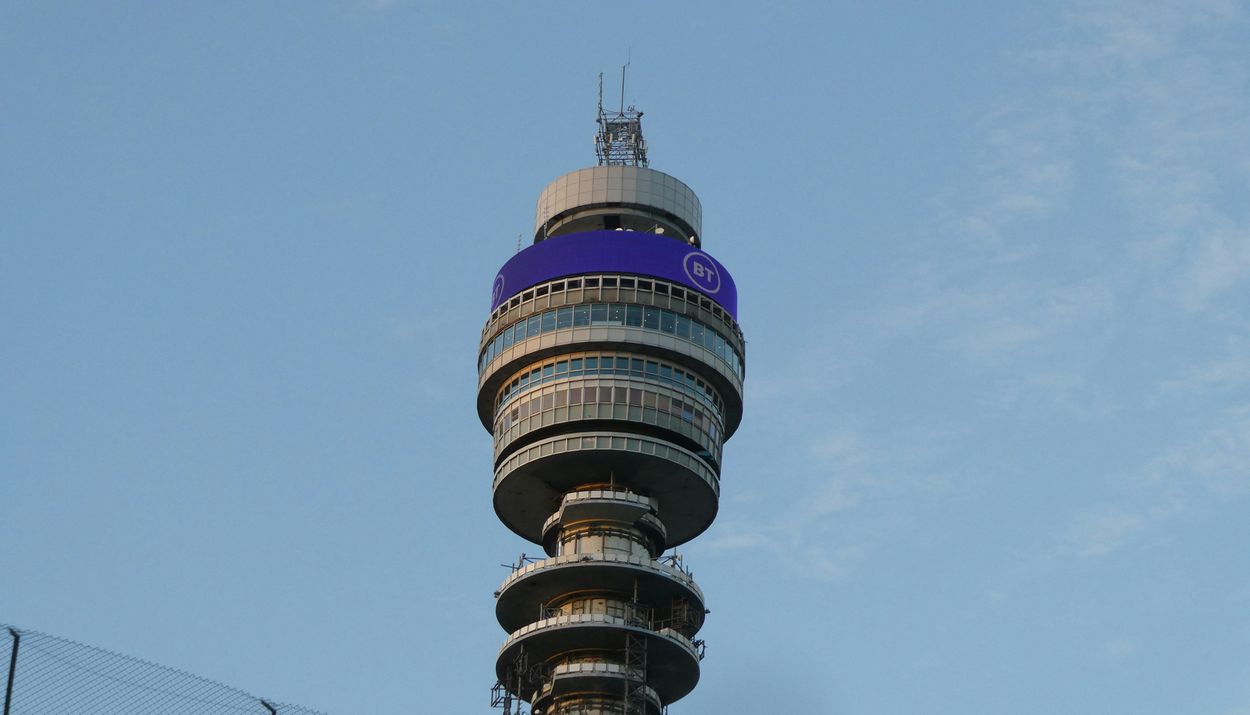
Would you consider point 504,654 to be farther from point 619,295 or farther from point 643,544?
point 619,295

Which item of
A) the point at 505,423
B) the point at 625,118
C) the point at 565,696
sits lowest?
the point at 565,696

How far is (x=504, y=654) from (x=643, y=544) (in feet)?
40.2

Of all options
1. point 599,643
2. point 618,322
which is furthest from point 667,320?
point 599,643

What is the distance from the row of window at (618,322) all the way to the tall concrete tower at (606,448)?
12cm

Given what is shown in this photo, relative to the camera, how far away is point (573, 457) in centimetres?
12262

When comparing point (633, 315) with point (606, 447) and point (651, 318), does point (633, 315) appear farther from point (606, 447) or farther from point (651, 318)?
point (606, 447)

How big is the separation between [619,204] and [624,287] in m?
12.3

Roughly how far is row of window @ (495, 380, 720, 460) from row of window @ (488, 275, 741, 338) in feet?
26.0

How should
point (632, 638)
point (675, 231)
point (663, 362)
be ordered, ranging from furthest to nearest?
1. point (675, 231)
2. point (663, 362)
3. point (632, 638)

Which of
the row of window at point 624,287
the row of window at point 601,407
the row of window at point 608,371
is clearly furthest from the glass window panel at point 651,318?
the row of window at point 601,407

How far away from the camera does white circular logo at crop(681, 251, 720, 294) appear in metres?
131

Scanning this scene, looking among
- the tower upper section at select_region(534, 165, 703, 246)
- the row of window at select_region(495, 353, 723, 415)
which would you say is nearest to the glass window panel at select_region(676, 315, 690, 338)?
the row of window at select_region(495, 353, 723, 415)

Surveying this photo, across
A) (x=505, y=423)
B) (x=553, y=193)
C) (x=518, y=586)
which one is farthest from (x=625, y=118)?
(x=518, y=586)

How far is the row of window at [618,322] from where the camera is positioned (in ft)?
416
